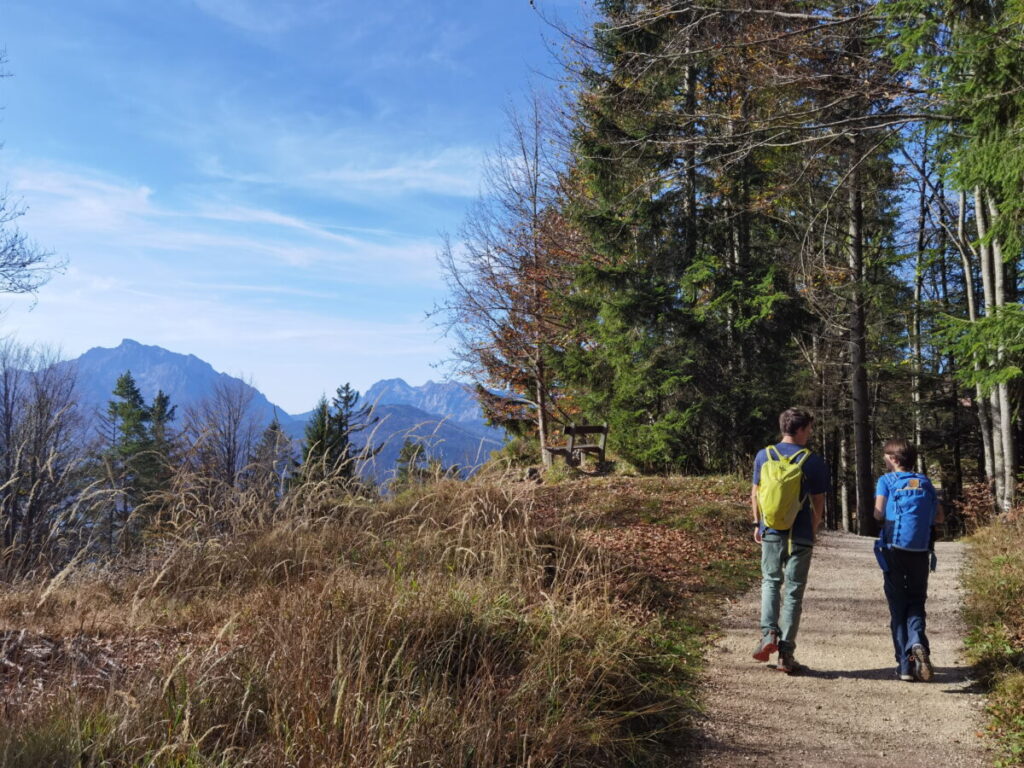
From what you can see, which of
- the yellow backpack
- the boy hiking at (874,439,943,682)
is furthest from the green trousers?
the boy hiking at (874,439,943,682)

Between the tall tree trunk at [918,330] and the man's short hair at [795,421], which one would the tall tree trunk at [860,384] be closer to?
the tall tree trunk at [918,330]

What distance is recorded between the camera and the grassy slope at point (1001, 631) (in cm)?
387

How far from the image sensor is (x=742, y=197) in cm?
1441

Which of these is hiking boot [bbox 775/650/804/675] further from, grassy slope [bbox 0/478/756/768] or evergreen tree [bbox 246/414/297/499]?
evergreen tree [bbox 246/414/297/499]

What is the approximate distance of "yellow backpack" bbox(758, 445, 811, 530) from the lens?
4.71m

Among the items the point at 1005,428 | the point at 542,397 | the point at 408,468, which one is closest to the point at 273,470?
the point at 408,468

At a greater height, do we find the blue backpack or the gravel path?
the blue backpack

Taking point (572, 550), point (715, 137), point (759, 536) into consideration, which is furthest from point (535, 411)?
point (759, 536)

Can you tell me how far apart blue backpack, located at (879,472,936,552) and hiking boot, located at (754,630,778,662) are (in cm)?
103

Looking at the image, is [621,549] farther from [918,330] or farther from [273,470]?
[918,330]

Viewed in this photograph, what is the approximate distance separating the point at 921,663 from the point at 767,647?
99cm

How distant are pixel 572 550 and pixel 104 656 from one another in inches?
150

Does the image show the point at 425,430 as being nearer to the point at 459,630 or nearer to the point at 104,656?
the point at 459,630

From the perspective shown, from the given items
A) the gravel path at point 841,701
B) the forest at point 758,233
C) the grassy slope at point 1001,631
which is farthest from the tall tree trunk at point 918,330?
the gravel path at point 841,701
